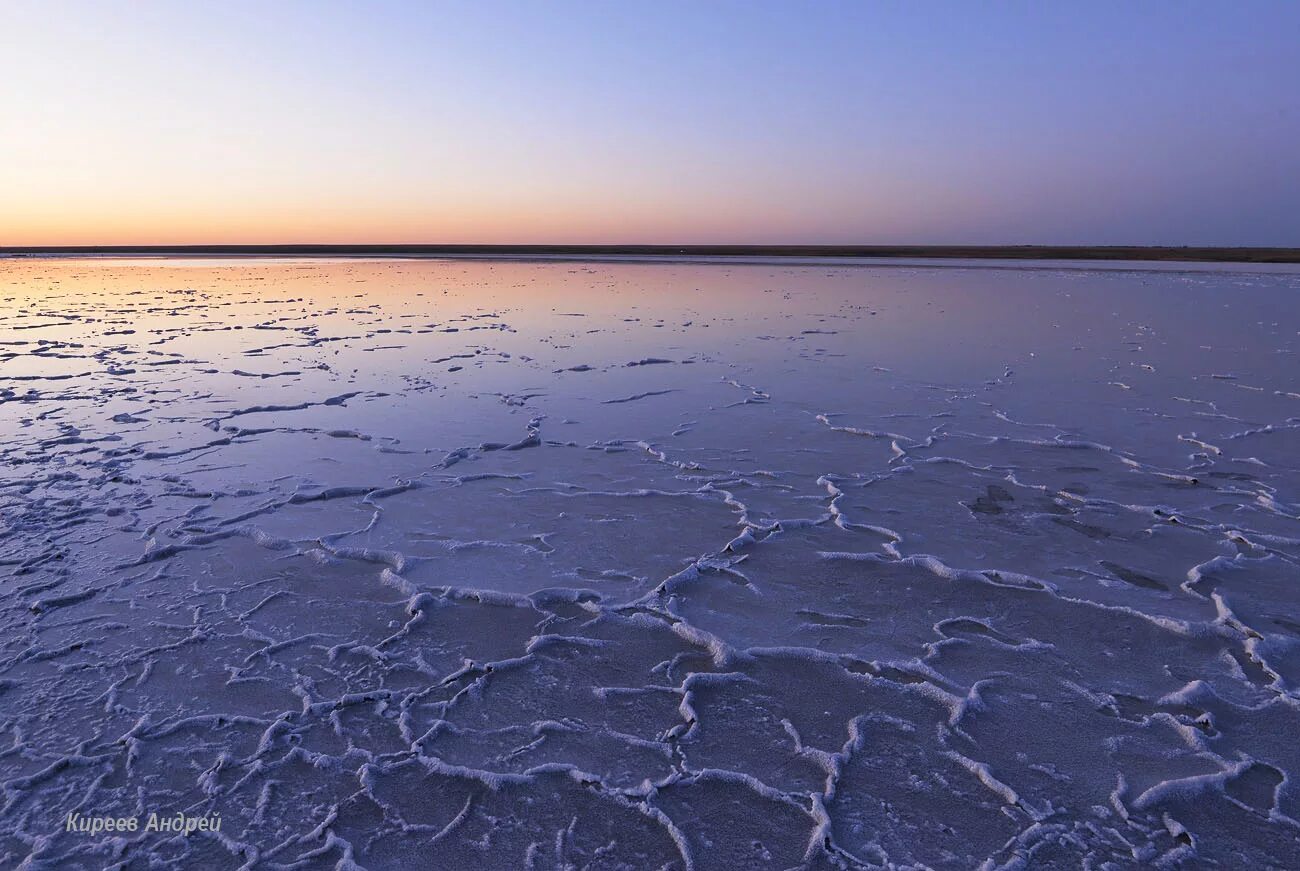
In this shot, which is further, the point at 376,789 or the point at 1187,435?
the point at 1187,435

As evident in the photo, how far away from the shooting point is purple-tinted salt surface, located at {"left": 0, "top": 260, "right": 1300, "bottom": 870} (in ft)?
6.39

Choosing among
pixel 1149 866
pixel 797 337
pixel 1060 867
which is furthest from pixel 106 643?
pixel 797 337

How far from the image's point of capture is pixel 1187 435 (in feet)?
18.2

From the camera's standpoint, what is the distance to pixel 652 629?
9.59 ft

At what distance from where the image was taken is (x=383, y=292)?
20375 mm

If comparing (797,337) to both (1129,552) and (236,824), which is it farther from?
(236,824)

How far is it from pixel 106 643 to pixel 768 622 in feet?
8.25

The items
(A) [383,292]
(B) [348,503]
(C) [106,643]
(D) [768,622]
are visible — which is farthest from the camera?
(A) [383,292]

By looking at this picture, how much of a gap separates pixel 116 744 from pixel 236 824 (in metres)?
0.60

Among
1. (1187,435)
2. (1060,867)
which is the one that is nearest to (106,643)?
(1060,867)

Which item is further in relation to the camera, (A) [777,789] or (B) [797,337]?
(B) [797,337]

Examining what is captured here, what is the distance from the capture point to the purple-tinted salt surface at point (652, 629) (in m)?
1.95

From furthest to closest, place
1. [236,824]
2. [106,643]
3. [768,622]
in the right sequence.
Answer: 1. [768,622]
2. [106,643]
3. [236,824]

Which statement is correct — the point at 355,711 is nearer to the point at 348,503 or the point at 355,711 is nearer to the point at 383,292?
the point at 348,503
